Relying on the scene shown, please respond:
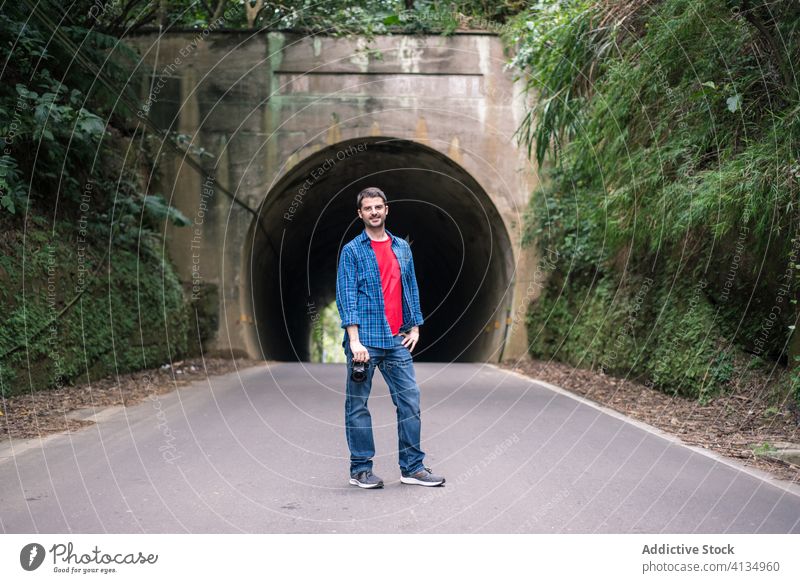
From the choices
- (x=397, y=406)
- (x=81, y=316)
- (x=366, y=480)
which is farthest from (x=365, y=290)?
(x=81, y=316)

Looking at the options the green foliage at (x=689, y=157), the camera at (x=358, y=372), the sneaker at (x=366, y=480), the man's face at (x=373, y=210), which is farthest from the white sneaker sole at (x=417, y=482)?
the green foliage at (x=689, y=157)

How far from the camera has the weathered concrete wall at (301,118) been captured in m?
14.6

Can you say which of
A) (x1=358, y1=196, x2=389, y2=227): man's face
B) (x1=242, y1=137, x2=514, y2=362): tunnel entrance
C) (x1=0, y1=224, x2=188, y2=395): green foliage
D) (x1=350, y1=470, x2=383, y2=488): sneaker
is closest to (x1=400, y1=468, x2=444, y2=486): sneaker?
(x1=350, y1=470, x2=383, y2=488): sneaker

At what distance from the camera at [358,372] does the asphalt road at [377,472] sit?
689 millimetres

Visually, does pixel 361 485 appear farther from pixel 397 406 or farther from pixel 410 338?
pixel 410 338

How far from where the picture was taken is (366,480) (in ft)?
15.8

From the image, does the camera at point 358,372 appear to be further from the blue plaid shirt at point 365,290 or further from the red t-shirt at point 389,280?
the red t-shirt at point 389,280

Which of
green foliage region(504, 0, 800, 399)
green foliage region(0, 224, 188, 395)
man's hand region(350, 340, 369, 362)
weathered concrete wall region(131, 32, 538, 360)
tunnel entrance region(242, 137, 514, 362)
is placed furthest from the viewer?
tunnel entrance region(242, 137, 514, 362)

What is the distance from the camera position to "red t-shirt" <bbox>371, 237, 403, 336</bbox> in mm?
4945

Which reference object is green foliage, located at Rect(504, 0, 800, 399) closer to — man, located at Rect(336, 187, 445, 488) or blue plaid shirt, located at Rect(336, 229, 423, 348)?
man, located at Rect(336, 187, 445, 488)

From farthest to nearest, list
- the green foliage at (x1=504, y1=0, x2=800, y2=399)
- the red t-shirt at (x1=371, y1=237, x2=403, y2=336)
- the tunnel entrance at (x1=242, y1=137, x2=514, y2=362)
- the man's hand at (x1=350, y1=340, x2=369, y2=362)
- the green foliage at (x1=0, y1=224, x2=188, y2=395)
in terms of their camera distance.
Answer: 1. the tunnel entrance at (x1=242, y1=137, x2=514, y2=362)
2. the green foliage at (x1=0, y1=224, x2=188, y2=395)
3. the green foliage at (x1=504, y1=0, x2=800, y2=399)
4. the red t-shirt at (x1=371, y1=237, x2=403, y2=336)
5. the man's hand at (x1=350, y1=340, x2=369, y2=362)

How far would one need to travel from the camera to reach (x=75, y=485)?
4742 mm

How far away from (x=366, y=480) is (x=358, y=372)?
702 millimetres

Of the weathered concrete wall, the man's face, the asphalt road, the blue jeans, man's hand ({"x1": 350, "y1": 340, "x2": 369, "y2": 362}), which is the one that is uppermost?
the weathered concrete wall
